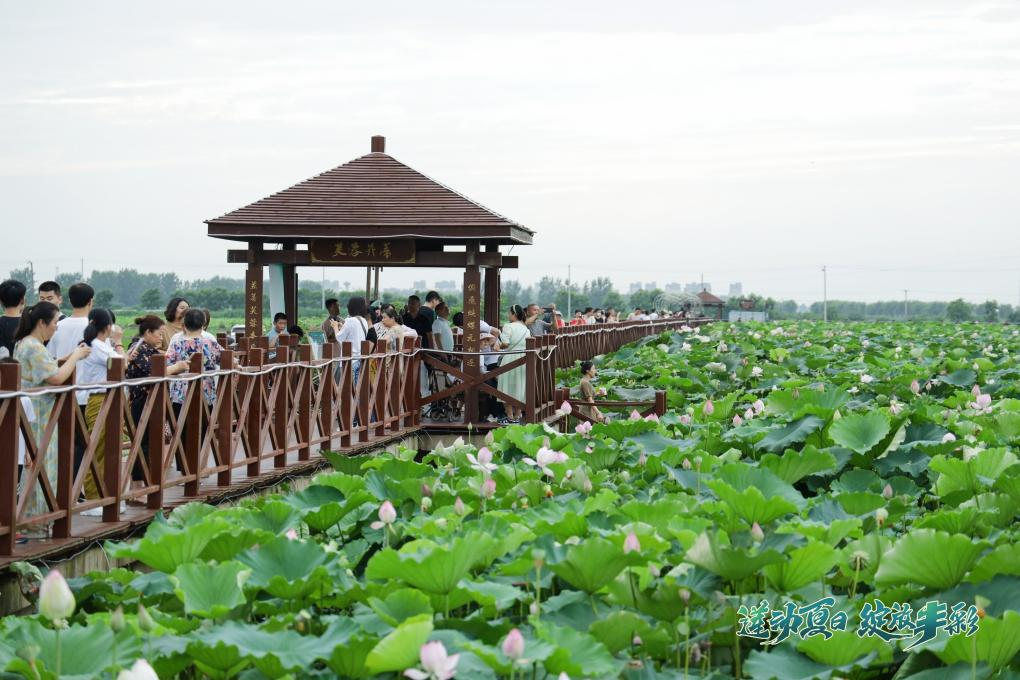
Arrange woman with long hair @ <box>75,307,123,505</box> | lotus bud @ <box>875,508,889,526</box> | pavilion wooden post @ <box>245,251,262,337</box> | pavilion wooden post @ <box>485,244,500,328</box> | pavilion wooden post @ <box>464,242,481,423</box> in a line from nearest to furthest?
lotus bud @ <box>875,508,889,526</box>, woman with long hair @ <box>75,307,123,505</box>, pavilion wooden post @ <box>464,242,481,423</box>, pavilion wooden post @ <box>245,251,262,337</box>, pavilion wooden post @ <box>485,244,500,328</box>

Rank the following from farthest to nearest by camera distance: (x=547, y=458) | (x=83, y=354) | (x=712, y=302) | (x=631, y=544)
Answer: (x=712, y=302)
(x=83, y=354)
(x=547, y=458)
(x=631, y=544)

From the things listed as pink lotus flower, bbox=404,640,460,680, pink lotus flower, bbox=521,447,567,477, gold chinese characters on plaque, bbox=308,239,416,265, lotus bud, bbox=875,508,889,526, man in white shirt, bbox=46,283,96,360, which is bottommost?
lotus bud, bbox=875,508,889,526

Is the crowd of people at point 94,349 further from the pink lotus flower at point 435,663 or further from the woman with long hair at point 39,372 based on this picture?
the pink lotus flower at point 435,663

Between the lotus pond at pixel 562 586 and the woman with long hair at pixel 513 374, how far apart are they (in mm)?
7147

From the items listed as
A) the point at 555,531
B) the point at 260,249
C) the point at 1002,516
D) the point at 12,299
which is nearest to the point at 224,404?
the point at 12,299

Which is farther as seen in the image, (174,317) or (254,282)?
(254,282)

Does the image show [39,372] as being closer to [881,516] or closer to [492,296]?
[881,516]

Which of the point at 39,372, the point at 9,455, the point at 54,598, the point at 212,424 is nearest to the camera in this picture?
the point at 54,598

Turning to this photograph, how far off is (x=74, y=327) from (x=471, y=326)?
17.5ft

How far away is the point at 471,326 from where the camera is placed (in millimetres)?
11516

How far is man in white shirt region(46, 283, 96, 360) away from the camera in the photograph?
6.58 meters

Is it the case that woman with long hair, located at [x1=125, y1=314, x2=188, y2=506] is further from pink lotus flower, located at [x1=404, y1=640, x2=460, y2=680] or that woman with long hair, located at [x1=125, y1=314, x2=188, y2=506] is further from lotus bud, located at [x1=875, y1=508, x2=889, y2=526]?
pink lotus flower, located at [x1=404, y1=640, x2=460, y2=680]

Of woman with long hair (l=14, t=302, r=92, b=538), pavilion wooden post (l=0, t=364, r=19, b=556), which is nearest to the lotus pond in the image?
pavilion wooden post (l=0, t=364, r=19, b=556)

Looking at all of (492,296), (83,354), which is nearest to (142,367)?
(83,354)
